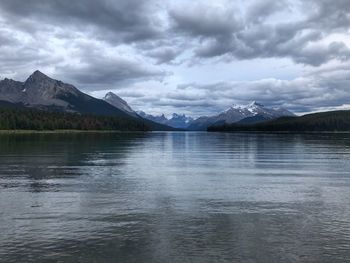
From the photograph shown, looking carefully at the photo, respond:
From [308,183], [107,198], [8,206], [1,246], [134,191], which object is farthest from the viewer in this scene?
[308,183]

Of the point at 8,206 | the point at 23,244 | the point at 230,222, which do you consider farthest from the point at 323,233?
the point at 8,206

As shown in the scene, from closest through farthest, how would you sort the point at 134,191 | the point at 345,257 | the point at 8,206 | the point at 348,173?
the point at 345,257 → the point at 8,206 → the point at 134,191 → the point at 348,173

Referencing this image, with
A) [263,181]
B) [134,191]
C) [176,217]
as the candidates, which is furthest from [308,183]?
[176,217]

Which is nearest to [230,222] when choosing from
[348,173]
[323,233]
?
[323,233]

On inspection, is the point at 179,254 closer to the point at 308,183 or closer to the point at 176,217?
the point at 176,217

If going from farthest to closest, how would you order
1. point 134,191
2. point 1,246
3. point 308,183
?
point 308,183 < point 134,191 < point 1,246

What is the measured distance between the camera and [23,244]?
24.6m

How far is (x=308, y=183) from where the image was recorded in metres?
51.2

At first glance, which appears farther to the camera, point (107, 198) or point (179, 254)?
point (107, 198)

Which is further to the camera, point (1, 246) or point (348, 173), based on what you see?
point (348, 173)

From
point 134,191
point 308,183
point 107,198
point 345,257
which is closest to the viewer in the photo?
point 345,257

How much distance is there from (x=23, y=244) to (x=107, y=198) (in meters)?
15.4

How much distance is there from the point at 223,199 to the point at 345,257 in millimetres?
17724

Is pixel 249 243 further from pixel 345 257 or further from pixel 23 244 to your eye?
pixel 23 244
